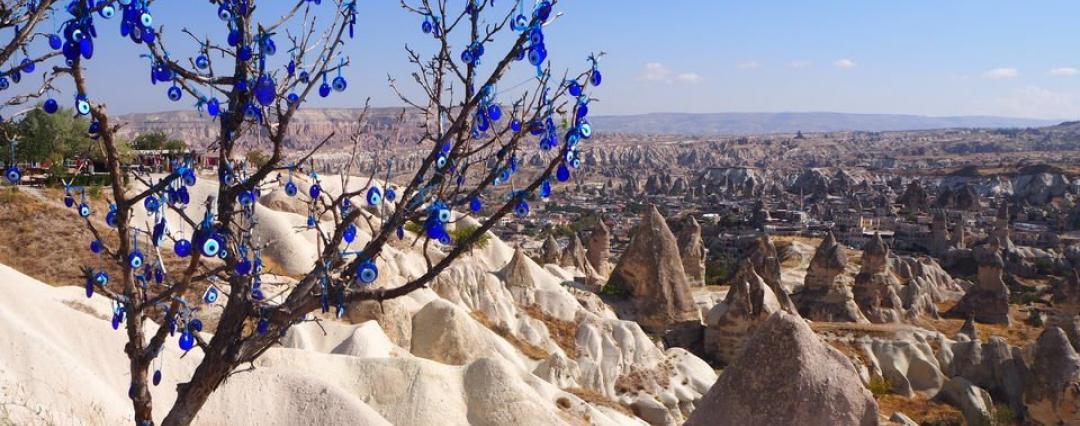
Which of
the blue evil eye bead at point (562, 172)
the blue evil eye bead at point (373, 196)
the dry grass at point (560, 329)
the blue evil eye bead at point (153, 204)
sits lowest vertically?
the dry grass at point (560, 329)

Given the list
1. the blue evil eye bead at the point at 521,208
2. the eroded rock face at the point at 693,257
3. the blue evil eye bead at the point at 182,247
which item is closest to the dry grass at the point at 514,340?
the blue evil eye bead at the point at 521,208

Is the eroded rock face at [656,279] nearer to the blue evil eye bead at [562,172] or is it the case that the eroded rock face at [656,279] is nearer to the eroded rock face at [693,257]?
the eroded rock face at [693,257]

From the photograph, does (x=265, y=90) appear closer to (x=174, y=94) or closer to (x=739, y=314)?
(x=174, y=94)

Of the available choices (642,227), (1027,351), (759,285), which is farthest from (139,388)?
(1027,351)

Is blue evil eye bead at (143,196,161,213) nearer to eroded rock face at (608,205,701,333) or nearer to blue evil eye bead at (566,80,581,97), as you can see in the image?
blue evil eye bead at (566,80,581,97)

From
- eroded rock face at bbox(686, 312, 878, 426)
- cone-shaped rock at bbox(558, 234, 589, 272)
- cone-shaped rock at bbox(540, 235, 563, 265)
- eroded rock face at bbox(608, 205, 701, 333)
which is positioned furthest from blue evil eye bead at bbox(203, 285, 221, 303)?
cone-shaped rock at bbox(540, 235, 563, 265)
